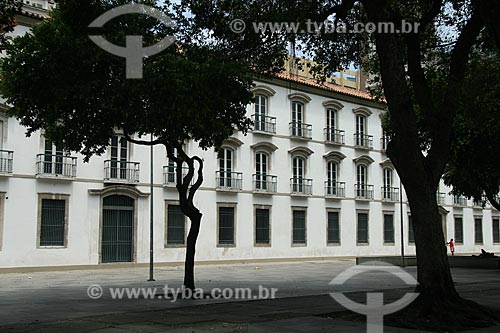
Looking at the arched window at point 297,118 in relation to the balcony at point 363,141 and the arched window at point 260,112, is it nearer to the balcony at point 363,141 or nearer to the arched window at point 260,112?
the arched window at point 260,112

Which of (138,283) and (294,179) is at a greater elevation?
(294,179)

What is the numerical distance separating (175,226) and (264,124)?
27.5ft

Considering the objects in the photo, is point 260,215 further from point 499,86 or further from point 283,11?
point 283,11

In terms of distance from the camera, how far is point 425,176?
37.7ft

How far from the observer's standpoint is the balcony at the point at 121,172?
96.4 ft

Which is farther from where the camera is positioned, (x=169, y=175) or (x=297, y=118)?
(x=297, y=118)

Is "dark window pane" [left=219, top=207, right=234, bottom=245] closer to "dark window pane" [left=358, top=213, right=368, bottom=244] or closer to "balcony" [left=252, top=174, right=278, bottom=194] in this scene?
"balcony" [left=252, top=174, right=278, bottom=194]

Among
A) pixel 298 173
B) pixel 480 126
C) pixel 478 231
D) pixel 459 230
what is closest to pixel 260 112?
pixel 298 173

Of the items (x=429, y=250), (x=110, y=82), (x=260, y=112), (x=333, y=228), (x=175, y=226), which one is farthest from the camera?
(x=333, y=228)

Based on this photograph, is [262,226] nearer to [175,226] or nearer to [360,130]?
[175,226]

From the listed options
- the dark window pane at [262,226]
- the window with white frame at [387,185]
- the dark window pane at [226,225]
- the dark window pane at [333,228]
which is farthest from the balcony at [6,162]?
the window with white frame at [387,185]

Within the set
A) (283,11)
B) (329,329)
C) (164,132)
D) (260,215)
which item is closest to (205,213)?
(260,215)

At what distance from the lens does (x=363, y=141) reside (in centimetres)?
4191

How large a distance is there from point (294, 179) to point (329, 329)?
2762cm
